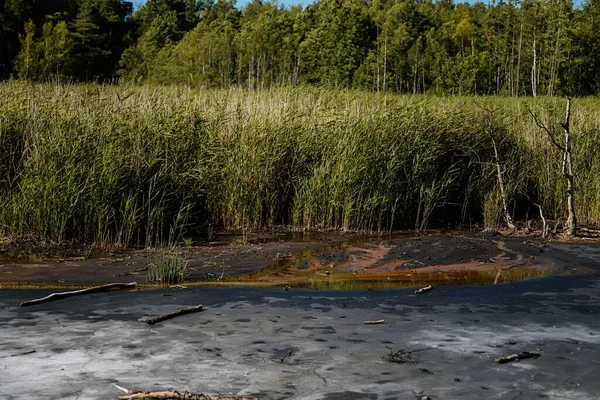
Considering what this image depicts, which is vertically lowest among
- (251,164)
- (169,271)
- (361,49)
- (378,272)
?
(378,272)

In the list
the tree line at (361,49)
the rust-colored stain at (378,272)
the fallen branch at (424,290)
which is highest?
the tree line at (361,49)

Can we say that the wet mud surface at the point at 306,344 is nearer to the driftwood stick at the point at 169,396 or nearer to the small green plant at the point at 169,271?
the driftwood stick at the point at 169,396

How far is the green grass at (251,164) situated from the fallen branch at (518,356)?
5.01 metres

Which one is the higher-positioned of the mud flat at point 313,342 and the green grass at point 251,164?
the green grass at point 251,164

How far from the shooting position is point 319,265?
26.0 ft

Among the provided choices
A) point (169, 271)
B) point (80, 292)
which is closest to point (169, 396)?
point (80, 292)

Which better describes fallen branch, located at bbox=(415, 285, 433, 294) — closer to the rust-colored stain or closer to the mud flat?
the mud flat

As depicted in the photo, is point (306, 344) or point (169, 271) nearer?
point (306, 344)

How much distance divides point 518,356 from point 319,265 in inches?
144

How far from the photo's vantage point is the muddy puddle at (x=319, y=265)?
712 centimetres

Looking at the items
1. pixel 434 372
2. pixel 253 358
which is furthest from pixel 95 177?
pixel 434 372

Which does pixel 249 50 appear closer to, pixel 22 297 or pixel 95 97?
pixel 95 97

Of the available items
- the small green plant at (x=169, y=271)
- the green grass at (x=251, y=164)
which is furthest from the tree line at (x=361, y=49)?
the small green plant at (x=169, y=271)

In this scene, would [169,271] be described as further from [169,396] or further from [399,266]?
[169,396]
